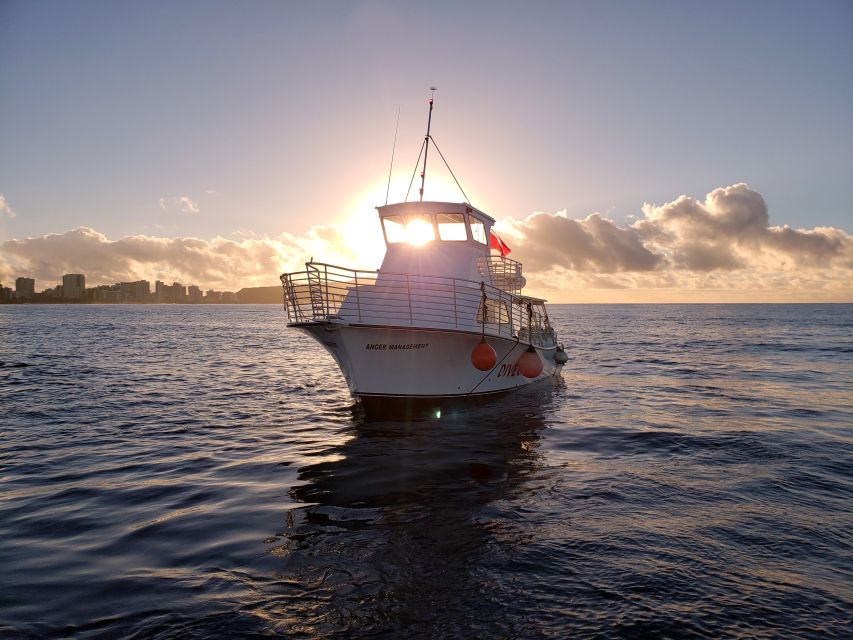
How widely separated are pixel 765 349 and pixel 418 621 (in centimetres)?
4059

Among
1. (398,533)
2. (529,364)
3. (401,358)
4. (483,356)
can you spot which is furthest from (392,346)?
(398,533)

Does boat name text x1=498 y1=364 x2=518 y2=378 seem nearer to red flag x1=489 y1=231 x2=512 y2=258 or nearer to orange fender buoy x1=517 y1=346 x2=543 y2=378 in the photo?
orange fender buoy x1=517 y1=346 x2=543 y2=378

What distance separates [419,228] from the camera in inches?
579

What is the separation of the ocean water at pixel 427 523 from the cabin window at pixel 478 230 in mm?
5023

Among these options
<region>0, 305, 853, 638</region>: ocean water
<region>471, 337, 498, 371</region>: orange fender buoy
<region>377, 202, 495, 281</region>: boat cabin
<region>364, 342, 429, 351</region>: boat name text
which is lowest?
<region>0, 305, 853, 638</region>: ocean water

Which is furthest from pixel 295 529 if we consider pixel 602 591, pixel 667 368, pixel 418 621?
pixel 667 368

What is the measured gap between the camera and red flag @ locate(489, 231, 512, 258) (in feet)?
52.5

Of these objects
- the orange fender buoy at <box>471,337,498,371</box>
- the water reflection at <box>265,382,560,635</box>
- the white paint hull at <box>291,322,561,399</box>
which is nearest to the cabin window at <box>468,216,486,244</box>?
the white paint hull at <box>291,322,561,399</box>

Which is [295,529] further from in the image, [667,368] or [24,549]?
[667,368]

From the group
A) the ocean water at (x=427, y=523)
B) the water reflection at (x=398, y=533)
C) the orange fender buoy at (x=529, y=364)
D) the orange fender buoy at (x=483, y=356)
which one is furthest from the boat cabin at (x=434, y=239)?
the water reflection at (x=398, y=533)

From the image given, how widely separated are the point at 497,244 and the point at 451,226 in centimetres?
239

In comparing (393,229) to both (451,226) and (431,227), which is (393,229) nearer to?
(431,227)

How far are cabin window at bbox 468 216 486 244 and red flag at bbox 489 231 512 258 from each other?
65cm

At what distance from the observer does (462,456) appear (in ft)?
30.5
